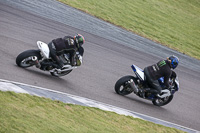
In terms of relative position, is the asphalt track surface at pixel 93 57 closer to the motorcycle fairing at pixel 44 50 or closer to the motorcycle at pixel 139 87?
the motorcycle at pixel 139 87

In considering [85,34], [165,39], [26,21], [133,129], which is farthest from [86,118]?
[165,39]

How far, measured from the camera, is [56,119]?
7352 mm

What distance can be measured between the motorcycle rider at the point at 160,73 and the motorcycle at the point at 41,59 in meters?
2.75

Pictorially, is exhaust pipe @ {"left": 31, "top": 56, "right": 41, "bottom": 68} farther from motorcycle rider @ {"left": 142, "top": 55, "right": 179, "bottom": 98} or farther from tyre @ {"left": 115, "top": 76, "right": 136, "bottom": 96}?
motorcycle rider @ {"left": 142, "top": 55, "right": 179, "bottom": 98}

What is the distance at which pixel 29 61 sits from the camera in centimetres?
1076

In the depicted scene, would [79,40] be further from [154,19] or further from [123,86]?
[154,19]

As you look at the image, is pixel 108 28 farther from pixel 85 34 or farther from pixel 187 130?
pixel 187 130

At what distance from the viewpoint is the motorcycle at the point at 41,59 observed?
10617 millimetres

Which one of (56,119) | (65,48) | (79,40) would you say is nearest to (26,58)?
(65,48)

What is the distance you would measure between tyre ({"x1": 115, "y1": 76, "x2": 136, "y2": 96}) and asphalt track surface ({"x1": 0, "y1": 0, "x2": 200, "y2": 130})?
237 millimetres

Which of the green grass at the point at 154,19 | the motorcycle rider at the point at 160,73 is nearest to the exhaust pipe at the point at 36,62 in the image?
the motorcycle rider at the point at 160,73

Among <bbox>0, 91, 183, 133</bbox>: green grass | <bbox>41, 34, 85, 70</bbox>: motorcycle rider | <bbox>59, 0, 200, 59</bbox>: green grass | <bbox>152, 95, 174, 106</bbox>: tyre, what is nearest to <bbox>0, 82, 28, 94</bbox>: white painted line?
<bbox>0, 91, 183, 133</bbox>: green grass

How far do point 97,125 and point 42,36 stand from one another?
30.7 ft

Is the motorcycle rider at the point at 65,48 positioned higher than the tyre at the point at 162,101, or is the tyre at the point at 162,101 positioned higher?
the motorcycle rider at the point at 65,48
